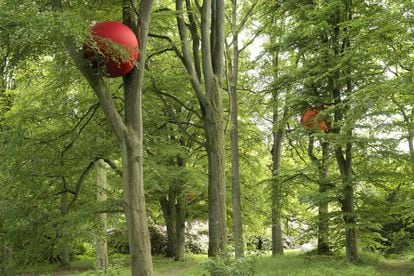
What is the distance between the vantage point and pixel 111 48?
16.9 ft

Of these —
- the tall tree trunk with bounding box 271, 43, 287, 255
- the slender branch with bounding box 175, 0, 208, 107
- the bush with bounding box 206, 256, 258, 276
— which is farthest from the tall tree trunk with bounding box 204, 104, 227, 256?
the tall tree trunk with bounding box 271, 43, 287, 255

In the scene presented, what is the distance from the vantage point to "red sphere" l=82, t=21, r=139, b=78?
5.09m

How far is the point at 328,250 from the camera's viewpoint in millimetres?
15617

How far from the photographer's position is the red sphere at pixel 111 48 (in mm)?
5094

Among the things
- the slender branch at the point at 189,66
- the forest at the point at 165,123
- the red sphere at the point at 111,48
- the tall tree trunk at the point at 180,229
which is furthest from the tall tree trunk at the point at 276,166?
the red sphere at the point at 111,48

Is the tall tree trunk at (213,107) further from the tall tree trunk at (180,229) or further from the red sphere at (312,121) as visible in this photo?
the tall tree trunk at (180,229)

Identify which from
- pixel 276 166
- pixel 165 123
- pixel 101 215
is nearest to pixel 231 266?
pixel 101 215

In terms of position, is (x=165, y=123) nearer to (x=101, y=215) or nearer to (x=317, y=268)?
(x=101, y=215)

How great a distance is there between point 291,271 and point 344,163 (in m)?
3.40

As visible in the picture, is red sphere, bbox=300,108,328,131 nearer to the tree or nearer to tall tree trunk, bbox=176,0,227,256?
tall tree trunk, bbox=176,0,227,256

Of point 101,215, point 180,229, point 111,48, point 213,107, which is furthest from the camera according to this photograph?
point 180,229

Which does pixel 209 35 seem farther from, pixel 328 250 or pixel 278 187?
pixel 328 250

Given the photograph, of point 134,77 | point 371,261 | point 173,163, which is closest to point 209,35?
point 134,77

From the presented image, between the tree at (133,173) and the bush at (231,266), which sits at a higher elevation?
the tree at (133,173)
